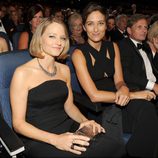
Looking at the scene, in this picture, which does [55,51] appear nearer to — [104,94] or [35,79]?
[35,79]

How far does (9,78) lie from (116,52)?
1019 mm

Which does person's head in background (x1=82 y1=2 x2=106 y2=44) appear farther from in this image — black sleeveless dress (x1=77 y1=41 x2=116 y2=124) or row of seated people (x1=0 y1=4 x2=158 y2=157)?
black sleeveless dress (x1=77 y1=41 x2=116 y2=124)

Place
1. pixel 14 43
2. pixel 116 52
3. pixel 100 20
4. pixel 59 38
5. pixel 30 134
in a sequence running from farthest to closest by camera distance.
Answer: pixel 14 43
pixel 116 52
pixel 100 20
pixel 59 38
pixel 30 134

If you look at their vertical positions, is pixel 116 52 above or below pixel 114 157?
above

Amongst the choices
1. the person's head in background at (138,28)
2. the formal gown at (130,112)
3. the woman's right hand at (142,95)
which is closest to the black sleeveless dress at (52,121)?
the formal gown at (130,112)

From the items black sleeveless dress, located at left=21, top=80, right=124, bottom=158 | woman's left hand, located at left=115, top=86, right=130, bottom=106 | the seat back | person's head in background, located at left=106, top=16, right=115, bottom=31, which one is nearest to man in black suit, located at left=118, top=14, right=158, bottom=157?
woman's left hand, located at left=115, top=86, right=130, bottom=106

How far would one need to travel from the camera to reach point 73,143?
1826 mm

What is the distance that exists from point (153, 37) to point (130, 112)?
1066mm

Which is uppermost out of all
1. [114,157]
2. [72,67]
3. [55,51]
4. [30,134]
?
[55,51]

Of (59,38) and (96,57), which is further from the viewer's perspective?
(96,57)

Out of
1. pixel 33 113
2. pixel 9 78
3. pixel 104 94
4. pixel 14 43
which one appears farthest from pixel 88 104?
pixel 14 43

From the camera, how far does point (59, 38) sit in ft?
6.84

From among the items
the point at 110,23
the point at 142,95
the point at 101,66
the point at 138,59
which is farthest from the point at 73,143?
the point at 110,23

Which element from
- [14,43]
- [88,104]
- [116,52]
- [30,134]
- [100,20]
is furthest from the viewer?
[14,43]
